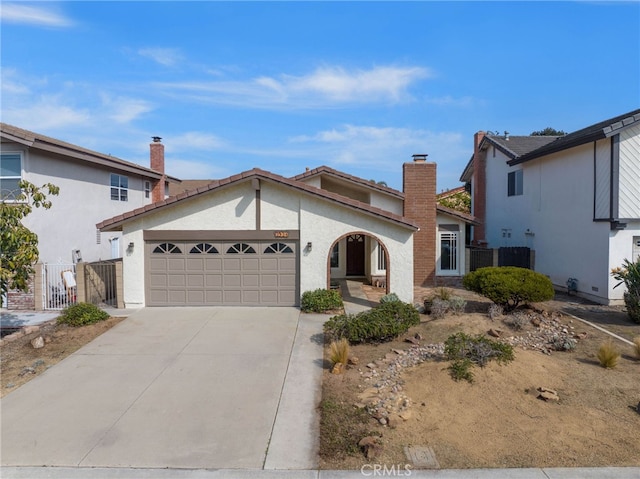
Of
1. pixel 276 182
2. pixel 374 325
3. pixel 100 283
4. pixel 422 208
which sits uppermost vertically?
pixel 276 182

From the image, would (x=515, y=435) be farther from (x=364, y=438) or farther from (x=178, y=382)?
(x=178, y=382)

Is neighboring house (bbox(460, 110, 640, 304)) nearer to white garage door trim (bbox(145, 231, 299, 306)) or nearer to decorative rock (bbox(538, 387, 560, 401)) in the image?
decorative rock (bbox(538, 387, 560, 401))

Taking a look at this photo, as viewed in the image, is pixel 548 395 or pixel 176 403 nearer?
pixel 548 395

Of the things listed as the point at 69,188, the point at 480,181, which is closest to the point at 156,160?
the point at 69,188

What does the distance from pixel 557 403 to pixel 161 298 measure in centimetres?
1130

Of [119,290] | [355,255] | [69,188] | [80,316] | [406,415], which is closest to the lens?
[406,415]

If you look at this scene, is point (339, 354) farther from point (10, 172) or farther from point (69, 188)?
point (69, 188)

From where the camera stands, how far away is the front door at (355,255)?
20.8 meters

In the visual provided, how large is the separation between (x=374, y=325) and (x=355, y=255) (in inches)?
433

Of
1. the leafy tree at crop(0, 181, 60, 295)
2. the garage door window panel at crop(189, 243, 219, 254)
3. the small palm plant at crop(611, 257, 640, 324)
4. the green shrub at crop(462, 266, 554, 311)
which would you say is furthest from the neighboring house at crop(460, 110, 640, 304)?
the leafy tree at crop(0, 181, 60, 295)

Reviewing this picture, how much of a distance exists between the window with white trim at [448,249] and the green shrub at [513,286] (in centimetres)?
613

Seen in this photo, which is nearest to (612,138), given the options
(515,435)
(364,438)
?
(515,435)

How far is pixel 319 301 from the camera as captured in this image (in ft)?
43.2

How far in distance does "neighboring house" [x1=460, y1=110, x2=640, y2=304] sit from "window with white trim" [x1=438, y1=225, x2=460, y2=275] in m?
3.77
